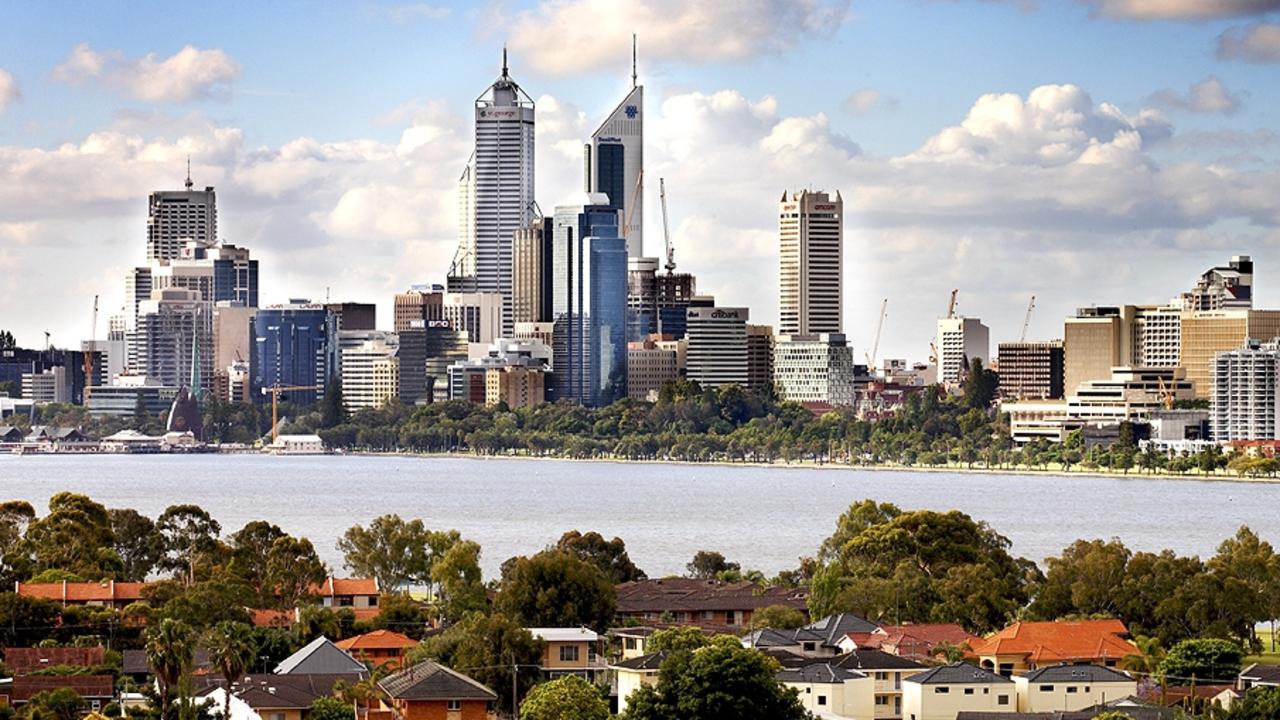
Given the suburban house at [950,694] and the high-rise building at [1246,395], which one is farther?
the high-rise building at [1246,395]

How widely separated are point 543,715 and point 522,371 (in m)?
137

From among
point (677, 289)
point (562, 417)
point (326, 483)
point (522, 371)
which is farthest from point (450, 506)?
point (677, 289)

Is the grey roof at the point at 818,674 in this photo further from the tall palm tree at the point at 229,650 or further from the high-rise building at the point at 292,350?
the high-rise building at the point at 292,350

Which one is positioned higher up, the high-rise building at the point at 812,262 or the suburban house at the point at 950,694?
the high-rise building at the point at 812,262

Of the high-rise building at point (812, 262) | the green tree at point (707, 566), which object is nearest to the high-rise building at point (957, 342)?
Result: the high-rise building at point (812, 262)

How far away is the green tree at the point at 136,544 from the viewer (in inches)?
1802

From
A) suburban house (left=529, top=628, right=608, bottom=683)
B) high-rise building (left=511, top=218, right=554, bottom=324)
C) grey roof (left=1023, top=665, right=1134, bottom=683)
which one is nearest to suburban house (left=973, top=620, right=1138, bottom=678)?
grey roof (left=1023, top=665, right=1134, bottom=683)

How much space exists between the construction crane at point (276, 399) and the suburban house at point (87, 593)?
119m

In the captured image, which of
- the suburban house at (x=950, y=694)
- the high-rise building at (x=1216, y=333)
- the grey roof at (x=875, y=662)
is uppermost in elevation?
the high-rise building at (x=1216, y=333)

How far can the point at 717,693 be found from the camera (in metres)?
26.4

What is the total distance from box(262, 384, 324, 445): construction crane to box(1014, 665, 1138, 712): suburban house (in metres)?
130

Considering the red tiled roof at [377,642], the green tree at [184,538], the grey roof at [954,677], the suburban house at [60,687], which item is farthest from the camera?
the green tree at [184,538]

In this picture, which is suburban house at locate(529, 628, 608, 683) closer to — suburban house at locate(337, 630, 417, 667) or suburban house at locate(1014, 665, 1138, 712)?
suburban house at locate(337, 630, 417, 667)

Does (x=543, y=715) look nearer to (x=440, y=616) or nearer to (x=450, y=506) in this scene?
(x=440, y=616)
